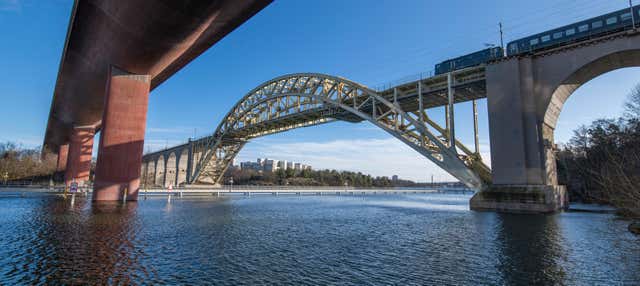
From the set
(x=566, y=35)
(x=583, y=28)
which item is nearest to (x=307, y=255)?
(x=566, y=35)

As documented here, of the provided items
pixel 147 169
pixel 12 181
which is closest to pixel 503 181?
pixel 12 181

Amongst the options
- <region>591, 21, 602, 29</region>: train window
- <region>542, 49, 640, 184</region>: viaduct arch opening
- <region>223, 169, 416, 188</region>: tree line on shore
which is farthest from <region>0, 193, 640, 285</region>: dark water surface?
<region>223, 169, 416, 188</region>: tree line on shore

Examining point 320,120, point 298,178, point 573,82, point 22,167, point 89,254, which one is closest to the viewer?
point 89,254

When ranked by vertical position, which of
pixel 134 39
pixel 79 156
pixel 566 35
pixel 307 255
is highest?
pixel 566 35

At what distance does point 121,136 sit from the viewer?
25344 millimetres

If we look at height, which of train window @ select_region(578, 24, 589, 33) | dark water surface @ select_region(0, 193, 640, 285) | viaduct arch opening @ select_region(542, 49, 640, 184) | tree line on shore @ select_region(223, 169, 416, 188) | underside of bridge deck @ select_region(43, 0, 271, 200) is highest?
train window @ select_region(578, 24, 589, 33)

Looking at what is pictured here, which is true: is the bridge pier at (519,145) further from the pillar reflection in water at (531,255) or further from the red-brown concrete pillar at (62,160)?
the red-brown concrete pillar at (62,160)

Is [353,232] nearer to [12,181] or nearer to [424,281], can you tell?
[424,281]

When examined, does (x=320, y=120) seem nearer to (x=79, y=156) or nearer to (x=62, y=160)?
(x=79, y=156)

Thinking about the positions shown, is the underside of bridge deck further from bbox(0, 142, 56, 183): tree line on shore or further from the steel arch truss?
bbox(0, 142, 56, 183): tree line on shore

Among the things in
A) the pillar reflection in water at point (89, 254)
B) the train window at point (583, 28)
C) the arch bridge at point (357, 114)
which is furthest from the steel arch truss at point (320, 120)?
the pillar reflection in water at point (89, 254)

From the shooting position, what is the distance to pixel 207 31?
22.1 m

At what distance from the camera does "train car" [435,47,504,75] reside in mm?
25406

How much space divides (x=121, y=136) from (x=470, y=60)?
28.6m
